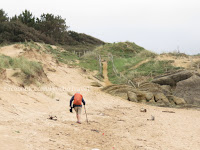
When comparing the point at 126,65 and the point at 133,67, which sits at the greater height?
the point at 126,65

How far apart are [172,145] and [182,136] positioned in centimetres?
164

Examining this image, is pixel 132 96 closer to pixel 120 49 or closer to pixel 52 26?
pixel 120 49

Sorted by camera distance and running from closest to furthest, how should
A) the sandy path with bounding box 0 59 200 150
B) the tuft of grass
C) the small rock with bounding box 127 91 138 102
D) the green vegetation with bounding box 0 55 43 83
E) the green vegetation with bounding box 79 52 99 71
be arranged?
the sandy path with bounding box 0 59 200 150
the green vegetation with bounding box 0 55 43 83
the small rock with bounding box 127 91 138 102
the tuft of grass
the green vegetation with bounding box 79 52 99 71

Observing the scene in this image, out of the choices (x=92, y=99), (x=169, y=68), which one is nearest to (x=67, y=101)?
(x=92, y=99)

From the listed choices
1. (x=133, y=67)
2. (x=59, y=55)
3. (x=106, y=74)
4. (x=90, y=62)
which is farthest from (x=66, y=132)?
(x=90, y=62)

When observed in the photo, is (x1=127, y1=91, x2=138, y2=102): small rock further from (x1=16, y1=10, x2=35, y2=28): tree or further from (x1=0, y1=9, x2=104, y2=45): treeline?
(x1=16, y1=10, x2=35, y2=28): tree

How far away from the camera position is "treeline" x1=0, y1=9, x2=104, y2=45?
105 ft

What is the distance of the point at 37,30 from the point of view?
44.8 m

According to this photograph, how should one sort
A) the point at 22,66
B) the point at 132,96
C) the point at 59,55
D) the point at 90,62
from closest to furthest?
the point at 22,66, the point at 132,96, the point at 59,55, the point at 90,62

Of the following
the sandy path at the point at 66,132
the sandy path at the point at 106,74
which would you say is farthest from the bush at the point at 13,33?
the sandy path at the point at 66,132

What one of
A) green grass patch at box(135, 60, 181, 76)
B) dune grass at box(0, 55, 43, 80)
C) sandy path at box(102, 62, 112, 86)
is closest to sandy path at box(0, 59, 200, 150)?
dune grass at box(0, 55, 43, 80)

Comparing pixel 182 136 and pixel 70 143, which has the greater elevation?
pixel 70 143

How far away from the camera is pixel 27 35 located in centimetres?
3331

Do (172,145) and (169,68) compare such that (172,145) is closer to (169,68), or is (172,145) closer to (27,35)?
(169,68)
